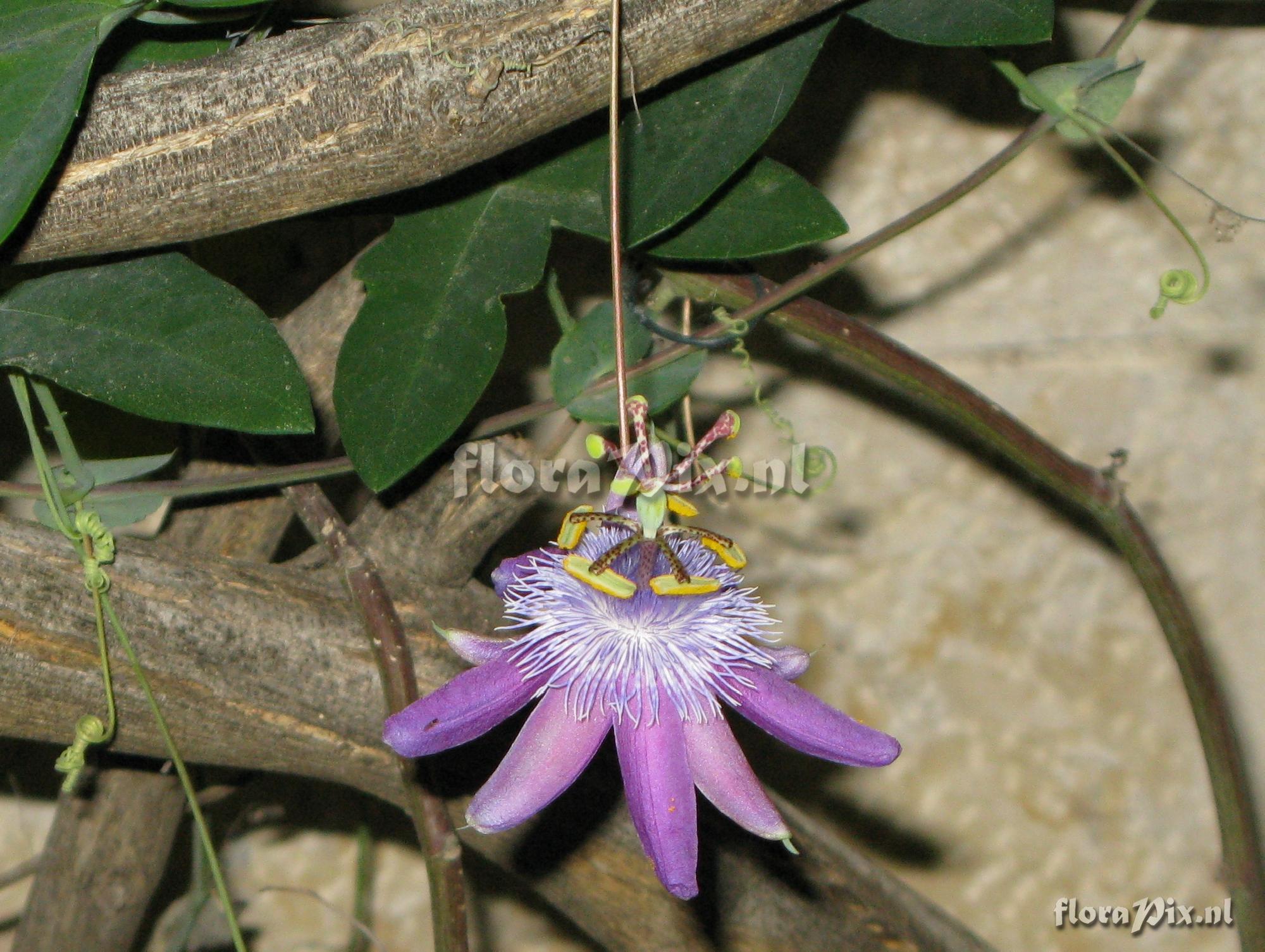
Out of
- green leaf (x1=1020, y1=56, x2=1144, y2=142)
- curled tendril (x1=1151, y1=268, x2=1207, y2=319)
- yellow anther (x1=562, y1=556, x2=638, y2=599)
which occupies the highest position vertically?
green leaf (x1=1020, y1=56, x2=1144, y2=142)

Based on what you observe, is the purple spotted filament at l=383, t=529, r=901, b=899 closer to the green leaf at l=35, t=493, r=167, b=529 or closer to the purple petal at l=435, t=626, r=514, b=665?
the purple petal at l=435, t=626, r=514, b=665

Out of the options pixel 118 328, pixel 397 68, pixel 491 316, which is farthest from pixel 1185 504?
pixel 118 328

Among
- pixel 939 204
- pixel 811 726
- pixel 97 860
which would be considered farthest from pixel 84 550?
pixel 939 204

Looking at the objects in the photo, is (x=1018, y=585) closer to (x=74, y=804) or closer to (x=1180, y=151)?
(x=1180, y=151)

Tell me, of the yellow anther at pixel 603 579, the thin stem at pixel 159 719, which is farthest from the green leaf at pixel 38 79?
the yellow anther at pixel 603 579

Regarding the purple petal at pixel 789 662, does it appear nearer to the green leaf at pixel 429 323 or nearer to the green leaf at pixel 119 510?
the green leaf at pixel 429 323

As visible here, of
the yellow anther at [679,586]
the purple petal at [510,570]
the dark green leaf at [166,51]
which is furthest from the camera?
the dark green leaf at [166,51]

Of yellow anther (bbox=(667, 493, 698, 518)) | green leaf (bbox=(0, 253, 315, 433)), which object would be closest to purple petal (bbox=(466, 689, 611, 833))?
yellow anther (bbox=(667, 493, 698, 518))
